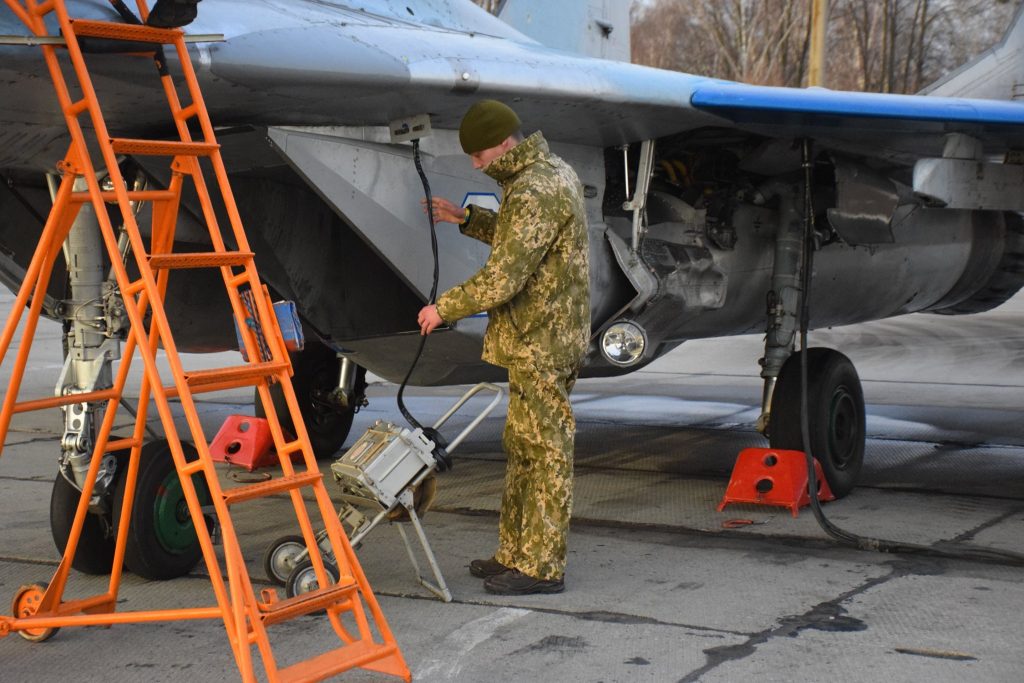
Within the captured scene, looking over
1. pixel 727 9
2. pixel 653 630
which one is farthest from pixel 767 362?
pixel 727 9

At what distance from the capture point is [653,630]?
13.7 ft

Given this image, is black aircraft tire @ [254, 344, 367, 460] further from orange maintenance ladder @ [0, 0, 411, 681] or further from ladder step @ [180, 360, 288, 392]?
ladder step @ [180, 360, 288, 392]

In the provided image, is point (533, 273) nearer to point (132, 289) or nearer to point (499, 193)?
point (499, 193)

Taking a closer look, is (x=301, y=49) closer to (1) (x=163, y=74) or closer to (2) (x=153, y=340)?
(1) (x=163, y=74)

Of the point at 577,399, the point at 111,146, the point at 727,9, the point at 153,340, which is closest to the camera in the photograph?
the point at 111,146

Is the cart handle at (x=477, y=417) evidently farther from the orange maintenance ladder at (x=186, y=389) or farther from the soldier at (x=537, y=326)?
the orange maintenance ladder at (x=186, y=389)

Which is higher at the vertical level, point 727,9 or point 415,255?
point 727,9

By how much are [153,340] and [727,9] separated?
144 ft

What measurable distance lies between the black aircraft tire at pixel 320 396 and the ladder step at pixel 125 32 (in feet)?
13.7

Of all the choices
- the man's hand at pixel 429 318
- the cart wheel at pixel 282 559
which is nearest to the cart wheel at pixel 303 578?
the cart wheel at pixel 282 559

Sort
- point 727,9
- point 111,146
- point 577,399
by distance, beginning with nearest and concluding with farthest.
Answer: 1. point 111,146
2. point 577,399
3. point 727,9

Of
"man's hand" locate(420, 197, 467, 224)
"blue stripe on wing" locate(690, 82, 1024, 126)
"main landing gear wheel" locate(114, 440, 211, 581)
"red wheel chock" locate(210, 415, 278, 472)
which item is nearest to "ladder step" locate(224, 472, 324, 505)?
"main landing gear wheel" locate(114, 440, 211, 581)

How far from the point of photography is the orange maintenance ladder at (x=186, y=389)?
3473 mm

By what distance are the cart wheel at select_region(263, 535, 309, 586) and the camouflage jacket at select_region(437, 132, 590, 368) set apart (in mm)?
982
